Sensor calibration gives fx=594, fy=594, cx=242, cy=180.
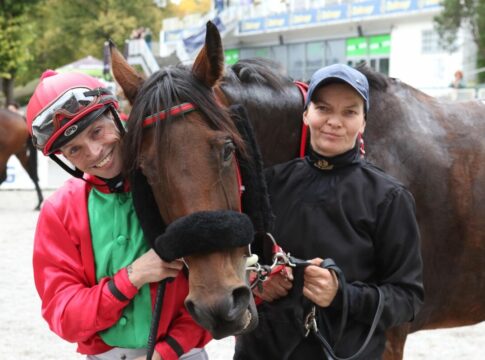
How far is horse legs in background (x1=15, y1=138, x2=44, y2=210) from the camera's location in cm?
1063

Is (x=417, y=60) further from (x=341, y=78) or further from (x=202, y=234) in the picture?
(x=202, y=234)

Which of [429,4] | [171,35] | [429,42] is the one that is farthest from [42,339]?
[171,35]

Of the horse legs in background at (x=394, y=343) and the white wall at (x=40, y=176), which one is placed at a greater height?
the horse legs in background at (x=394, y=343)

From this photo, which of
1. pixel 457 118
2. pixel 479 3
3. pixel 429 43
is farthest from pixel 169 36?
pixel 457 118

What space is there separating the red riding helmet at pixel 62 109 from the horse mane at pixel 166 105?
0.11m

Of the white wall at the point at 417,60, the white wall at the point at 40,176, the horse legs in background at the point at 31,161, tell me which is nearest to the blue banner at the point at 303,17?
the white wall at the point at 417,60

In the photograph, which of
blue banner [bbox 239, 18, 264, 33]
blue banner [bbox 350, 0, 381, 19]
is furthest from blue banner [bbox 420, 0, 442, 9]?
blue banner [bbox 239, 18, 264, 33]

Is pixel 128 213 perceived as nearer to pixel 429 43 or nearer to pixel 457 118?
pixel 457 118

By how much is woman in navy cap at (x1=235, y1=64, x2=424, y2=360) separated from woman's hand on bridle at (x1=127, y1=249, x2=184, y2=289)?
309 millimetres

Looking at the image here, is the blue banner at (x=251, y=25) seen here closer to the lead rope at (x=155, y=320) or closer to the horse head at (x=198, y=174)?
the horse head at (x=198, y=174)

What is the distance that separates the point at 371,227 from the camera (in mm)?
1717

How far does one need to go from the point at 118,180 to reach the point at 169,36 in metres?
34.0

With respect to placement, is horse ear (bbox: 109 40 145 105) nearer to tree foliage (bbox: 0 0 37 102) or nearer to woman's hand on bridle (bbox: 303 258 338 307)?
woman's hand on bridle (bbox: 303 258 338 307)

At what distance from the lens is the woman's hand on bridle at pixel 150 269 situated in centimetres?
160
